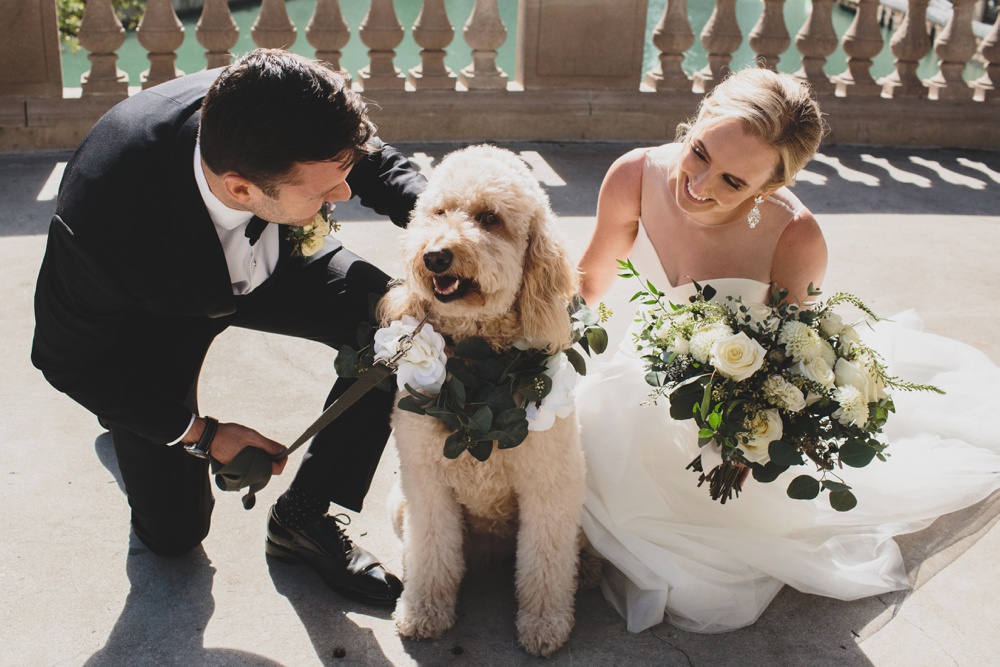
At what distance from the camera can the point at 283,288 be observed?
3.06 m

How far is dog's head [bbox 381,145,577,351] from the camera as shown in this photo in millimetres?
2254

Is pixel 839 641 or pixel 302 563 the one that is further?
pixel 302 563

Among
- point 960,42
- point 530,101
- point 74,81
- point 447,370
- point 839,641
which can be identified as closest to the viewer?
point 447,370

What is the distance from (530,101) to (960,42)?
3.35 m

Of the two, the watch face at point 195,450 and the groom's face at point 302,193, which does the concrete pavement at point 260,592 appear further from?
the watch face at point 195,450

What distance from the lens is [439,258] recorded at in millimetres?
2217

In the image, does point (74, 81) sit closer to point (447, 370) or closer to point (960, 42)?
point (960, 42)

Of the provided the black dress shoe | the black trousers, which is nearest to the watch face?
the black trousers

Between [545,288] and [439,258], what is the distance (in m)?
0.33

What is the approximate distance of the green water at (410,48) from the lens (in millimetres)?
13289

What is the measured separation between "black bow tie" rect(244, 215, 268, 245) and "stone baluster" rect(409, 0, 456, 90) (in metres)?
3.60

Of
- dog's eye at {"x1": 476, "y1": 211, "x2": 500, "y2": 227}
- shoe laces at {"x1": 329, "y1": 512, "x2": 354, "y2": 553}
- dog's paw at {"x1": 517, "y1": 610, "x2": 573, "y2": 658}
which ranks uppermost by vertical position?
dog's eye at {"x1": 476, "y1": 211, "x2": 500, "y2": 227}

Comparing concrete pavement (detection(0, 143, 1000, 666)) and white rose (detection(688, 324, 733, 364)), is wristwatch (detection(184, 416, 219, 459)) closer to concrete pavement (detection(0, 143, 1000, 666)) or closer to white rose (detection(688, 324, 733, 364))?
concrete pavement (detection(0, 143, 1000, 666))

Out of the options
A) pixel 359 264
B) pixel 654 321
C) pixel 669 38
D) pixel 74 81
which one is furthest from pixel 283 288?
pixel 74 81
